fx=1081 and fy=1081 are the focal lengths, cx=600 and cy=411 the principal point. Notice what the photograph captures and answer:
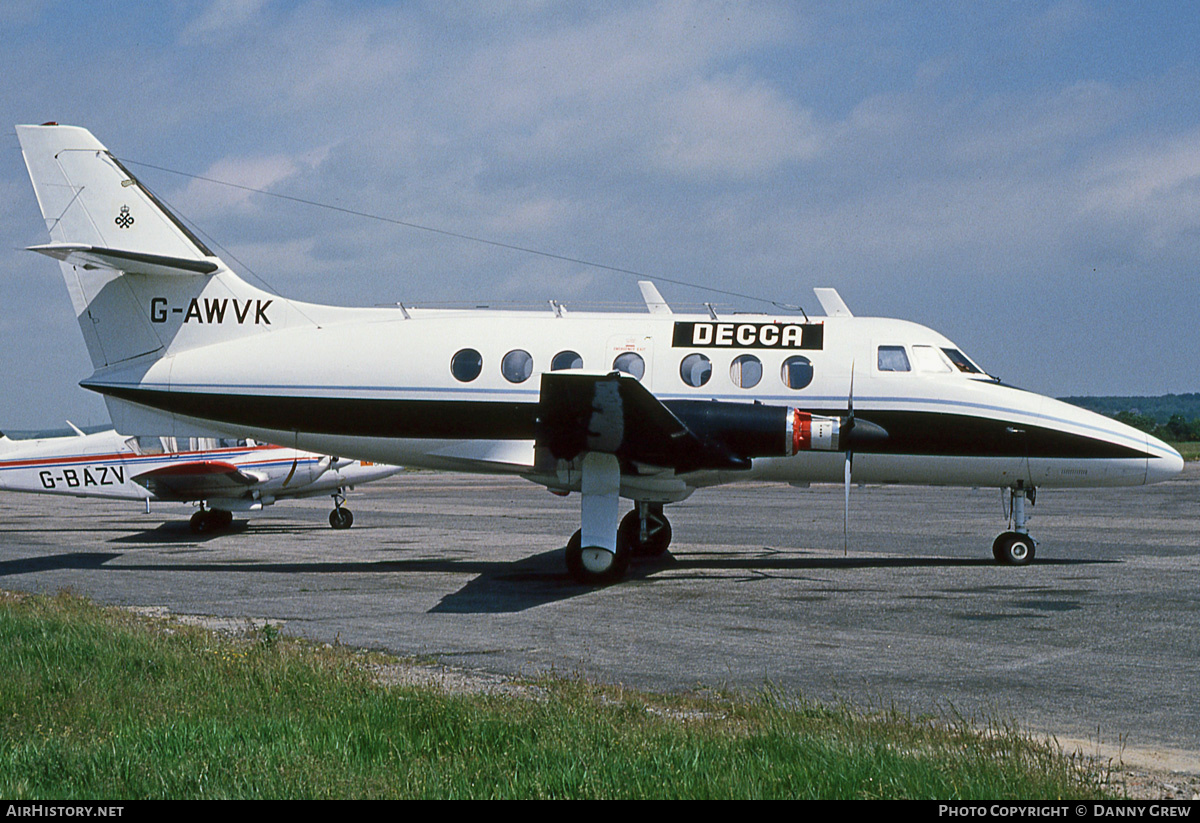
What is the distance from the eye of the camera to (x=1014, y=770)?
6039 mm

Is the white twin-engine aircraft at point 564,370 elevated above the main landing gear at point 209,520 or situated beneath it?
elevated above

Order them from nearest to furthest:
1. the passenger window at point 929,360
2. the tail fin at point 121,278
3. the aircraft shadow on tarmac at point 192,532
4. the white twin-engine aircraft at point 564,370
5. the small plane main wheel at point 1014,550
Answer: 1. the white twin-engine aircraft at point 564,370
2. the passenger window at point 929,360
3. the small plane main wheel at point 1014,550
4. the tail fin at point 121,278
5. the aircraft shadow on tarmac at point 192,532

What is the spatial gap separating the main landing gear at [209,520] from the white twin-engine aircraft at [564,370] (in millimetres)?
9596

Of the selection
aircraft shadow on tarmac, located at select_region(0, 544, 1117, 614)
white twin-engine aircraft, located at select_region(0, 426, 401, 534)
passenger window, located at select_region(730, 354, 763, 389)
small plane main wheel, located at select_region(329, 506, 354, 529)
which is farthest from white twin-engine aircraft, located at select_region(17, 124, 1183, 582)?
small plane main wheel, located at select_region(329, 506, 354, 529)

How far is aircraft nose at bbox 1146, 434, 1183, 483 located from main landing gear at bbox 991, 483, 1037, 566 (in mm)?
1775

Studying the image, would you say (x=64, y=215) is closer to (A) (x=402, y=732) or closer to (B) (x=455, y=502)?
(A) (x=402, y=732)

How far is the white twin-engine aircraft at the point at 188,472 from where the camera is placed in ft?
86.8

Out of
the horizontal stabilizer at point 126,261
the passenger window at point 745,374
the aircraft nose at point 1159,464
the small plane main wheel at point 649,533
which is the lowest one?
the small plane main wheel at point 649,533

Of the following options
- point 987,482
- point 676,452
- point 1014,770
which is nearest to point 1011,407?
point 987,482

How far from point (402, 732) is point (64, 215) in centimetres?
1439

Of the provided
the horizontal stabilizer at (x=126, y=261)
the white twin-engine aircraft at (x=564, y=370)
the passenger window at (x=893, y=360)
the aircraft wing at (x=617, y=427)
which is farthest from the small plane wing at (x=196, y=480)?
the passenger window at (x=893, y=360)

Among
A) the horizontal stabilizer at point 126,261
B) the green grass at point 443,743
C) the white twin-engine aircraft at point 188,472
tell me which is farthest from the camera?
the white twin-engine aircraft at point 188,472

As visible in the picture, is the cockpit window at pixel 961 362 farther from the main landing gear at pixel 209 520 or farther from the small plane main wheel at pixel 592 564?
the main landing gear at pixel 209 520

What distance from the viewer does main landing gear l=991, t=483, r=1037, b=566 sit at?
17297 mm
